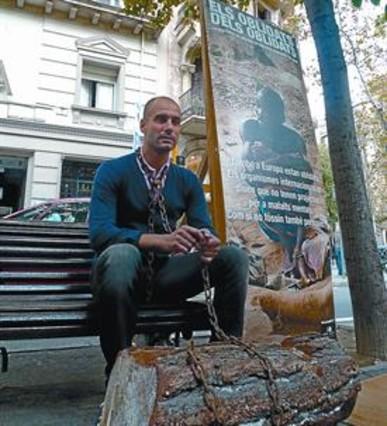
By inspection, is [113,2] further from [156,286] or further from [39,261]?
[156,286]

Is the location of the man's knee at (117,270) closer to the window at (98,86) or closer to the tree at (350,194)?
the tree at (350,194)

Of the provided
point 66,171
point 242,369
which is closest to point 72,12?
point 66,171

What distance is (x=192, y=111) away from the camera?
11117 mm

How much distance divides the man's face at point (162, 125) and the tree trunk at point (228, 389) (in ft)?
3.51

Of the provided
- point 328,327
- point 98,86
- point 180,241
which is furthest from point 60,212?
point 98,86

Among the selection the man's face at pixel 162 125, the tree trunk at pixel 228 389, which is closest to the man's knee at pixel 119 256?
the tree trunk at pixel 228 389

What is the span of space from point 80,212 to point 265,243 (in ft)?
12.5

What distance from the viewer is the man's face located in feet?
6.57

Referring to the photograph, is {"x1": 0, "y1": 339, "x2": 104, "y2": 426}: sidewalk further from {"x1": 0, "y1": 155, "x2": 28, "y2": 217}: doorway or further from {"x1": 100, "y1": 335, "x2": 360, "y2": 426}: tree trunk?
{"x1": 0, "y1": 155, "x2": 28, "y2": 217}: doorway

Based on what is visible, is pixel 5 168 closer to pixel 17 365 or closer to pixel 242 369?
pixel 17 365

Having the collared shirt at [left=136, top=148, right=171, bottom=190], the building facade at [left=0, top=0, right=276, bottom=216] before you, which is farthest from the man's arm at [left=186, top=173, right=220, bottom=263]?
the building facade at [left=0, top=0, right=276, bottom=216]

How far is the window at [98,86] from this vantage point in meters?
10.6

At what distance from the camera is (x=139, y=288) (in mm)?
1794

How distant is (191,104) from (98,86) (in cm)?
242
